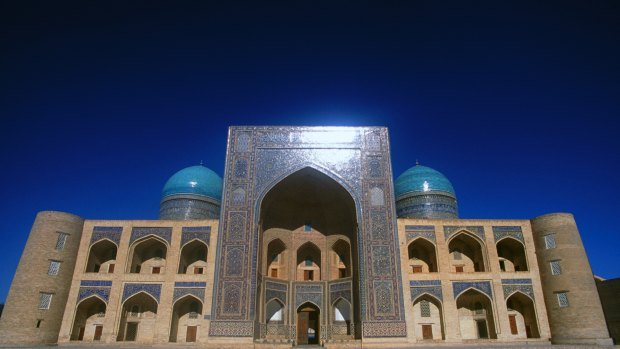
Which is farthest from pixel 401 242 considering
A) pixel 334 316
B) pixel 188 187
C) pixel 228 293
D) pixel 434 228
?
pixel 188 187

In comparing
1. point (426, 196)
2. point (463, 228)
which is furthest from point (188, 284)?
point (426, 196)

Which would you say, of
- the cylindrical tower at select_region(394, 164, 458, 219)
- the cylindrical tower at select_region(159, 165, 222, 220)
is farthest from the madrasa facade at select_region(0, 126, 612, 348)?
the cylindrical tower at select_region(159, 165, 222, 220)

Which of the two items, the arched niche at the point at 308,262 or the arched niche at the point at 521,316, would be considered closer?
the arched niche at the point at 521,316

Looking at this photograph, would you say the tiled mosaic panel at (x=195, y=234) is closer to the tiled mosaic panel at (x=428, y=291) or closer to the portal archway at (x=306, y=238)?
the portal archway at (x=306, y=238)

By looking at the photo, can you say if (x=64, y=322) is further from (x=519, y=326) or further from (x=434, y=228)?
(x=519, y=326)

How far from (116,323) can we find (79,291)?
1.77 metres

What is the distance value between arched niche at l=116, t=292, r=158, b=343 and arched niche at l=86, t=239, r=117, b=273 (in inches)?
72.8

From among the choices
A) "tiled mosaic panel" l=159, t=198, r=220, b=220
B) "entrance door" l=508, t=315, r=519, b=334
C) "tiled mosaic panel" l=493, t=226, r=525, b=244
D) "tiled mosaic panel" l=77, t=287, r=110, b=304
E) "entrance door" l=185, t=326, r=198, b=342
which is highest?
"tiled mosaic panel" l=159, t=198, r=220, b=220

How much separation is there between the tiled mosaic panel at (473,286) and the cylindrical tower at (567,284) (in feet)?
6.38

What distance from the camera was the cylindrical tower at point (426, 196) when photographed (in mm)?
18781

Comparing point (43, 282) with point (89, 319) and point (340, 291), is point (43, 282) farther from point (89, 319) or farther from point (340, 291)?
point (340, 291)

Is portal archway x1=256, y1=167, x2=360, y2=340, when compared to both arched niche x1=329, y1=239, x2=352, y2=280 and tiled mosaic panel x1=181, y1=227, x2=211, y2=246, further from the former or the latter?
tiled mosaic panel x1=181, y1=227, x2=211, y2=246

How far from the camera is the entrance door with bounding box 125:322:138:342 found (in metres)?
14.9

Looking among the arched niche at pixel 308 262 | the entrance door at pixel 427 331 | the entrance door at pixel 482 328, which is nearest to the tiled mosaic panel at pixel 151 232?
the arched niche at pixel 308 262
